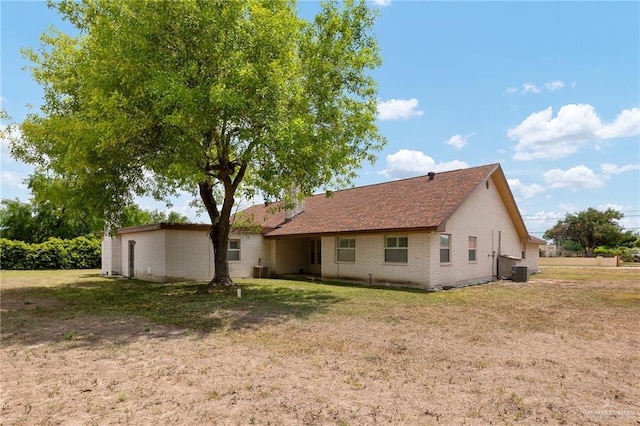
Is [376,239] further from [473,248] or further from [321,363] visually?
[321,363]

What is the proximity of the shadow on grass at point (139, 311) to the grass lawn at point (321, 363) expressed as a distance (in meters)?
0.07

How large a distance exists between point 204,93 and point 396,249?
10.1 meters

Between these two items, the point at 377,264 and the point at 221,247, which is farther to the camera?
the point at 377,264

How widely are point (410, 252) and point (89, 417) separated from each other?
13.9 m

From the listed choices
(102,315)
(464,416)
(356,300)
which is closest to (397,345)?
(464,416)

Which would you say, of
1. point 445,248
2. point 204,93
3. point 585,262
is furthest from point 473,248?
point 585,262

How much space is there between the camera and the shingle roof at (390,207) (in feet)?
56.1

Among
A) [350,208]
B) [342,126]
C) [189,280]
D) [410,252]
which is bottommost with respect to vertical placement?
[189,280]

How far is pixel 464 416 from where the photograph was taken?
4.38 m

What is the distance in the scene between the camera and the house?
17.0m

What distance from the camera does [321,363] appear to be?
20.5 ft

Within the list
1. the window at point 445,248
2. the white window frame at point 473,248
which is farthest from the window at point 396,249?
the white window frame at point 473,248

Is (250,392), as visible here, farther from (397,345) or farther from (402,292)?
(402,292)

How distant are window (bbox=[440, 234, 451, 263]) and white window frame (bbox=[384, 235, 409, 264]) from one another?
142 cm
